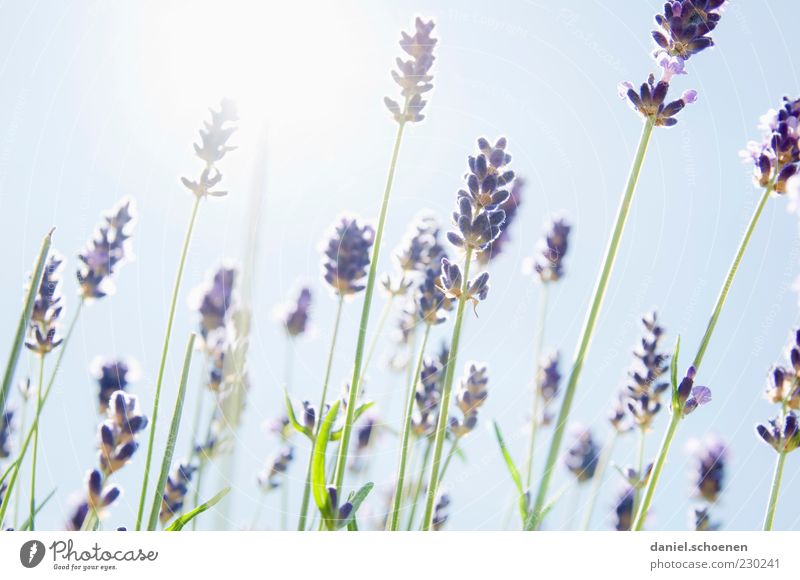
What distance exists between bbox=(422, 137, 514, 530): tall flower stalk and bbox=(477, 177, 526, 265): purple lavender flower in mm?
336

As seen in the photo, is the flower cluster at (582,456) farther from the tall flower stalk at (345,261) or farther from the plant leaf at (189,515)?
the plant leaf at (189,515)

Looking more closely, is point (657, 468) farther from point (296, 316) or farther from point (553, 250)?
point (296, 316)

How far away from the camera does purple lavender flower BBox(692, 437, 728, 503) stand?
1751mm

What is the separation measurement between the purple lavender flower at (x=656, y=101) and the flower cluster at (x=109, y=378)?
113 cm

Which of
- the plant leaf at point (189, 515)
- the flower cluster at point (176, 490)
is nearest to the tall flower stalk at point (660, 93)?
the plant leaf at point (189, 515)

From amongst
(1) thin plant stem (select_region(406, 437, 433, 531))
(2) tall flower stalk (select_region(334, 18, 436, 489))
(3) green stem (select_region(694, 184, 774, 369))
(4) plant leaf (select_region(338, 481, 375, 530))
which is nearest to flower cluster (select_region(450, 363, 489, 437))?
(1) thin plant stem (select_region(406, 437, 433, 531))

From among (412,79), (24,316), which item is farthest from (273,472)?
(412,79)

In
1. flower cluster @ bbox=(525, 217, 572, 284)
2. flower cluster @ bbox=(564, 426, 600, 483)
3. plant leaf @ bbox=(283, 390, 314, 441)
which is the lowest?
flower cluster @ bbox=(564, 426, 600, 483)

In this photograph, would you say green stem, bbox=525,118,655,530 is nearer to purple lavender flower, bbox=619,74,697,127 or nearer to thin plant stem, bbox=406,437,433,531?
purple lavender flower, bbox=619,74,697,127

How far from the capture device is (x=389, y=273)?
5.88 feet

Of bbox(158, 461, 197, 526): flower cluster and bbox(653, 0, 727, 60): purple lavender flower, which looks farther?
bbox(158, 461, 197, 526): flower cluster

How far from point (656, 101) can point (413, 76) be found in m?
0.43

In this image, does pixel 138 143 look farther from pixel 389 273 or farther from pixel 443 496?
pixel 443 496
